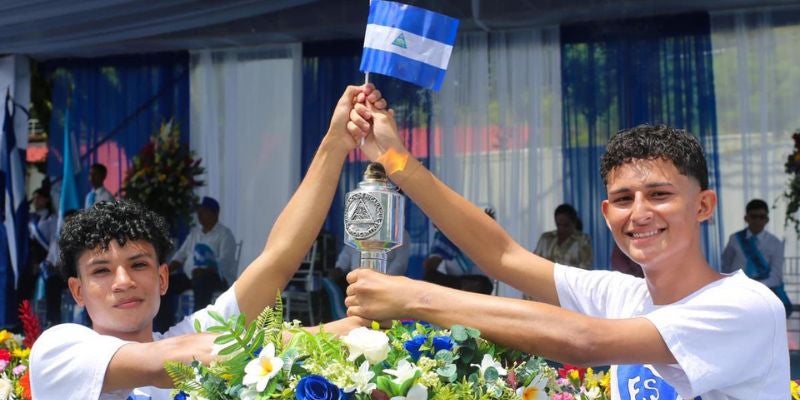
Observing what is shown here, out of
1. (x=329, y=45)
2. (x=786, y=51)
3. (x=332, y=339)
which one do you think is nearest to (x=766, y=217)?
(x=786, y=51)

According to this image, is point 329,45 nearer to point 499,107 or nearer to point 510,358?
point 499,107

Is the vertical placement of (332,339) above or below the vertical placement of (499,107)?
A: below

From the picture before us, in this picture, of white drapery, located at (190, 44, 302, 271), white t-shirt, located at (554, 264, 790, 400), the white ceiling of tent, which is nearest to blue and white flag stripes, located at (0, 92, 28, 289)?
the white ceiling of tent

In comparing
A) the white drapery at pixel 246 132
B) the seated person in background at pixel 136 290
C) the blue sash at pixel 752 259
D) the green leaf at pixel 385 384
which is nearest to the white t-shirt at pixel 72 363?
the seated person in background at pixel 136 290

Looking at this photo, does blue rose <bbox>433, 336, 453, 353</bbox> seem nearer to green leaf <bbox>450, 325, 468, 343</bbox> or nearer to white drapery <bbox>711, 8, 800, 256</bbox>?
green leaf <bbox>450, 325, 468, 343</bbox>

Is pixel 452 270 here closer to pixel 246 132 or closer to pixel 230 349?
pixel 246 132

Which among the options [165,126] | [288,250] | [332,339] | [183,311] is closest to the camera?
[332,339]

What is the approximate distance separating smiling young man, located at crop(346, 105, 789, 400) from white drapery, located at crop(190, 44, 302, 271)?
8.57 m

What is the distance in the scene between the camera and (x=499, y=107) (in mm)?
10664

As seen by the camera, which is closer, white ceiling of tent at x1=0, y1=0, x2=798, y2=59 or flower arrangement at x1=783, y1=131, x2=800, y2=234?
white ceiling of tent at x1=0, y1=0, x2=798, y2=59

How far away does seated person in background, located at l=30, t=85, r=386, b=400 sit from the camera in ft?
7.78

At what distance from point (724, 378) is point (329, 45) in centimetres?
902

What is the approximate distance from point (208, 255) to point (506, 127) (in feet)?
11.7

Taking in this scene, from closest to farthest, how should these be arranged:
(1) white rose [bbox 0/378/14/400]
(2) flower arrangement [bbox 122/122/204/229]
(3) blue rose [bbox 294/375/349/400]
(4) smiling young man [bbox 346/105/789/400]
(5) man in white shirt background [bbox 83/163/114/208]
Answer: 1. (3) blue rose [bbox 294/375/349/400]
2. (4) smiling young man [bbox 346/105/789/400]
3. (1) white rose [bbox 0/378/14/400]
4. (2) flower arrangement [bbox 122/122/204/229]
5. (5) man in white shirt background [bbox 83/163/114/208]
